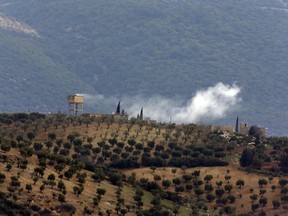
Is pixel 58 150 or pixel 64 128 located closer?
pixel 58 150

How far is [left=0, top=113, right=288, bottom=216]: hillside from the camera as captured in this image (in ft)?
343

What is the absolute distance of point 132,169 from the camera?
14750 cm

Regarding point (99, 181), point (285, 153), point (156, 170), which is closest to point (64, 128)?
point (156, 170)

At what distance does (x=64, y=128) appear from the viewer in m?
162

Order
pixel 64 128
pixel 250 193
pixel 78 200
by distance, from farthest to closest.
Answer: pixel 64 128, pixel 250 193, pixel 78 200

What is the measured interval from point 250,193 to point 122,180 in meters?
18.2

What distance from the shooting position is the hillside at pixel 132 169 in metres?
104

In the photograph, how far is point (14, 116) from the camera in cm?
16875

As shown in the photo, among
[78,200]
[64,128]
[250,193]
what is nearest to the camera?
[78,200]

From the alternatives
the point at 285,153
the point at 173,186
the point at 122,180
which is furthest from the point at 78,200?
the point at 285,153

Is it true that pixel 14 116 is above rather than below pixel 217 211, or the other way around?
above

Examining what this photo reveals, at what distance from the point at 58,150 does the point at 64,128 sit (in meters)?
14.9

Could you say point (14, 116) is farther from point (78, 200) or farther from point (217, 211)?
point (78, 200)

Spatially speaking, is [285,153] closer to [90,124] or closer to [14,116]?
[90,124]
